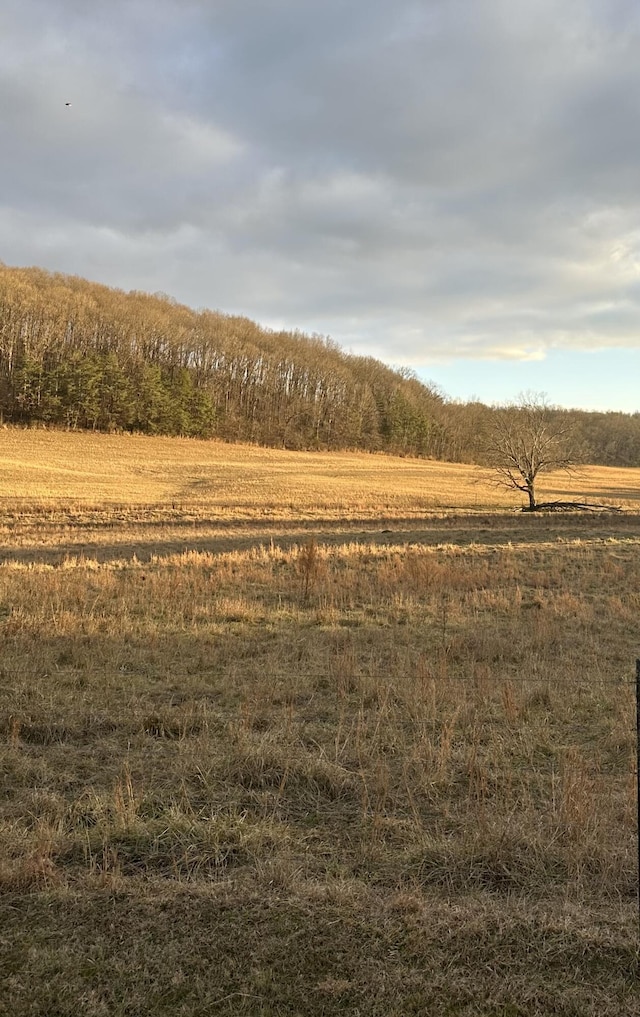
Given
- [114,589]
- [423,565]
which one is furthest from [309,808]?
[423,565]

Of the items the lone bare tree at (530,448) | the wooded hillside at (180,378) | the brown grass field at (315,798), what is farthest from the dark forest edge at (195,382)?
the brown grass field at (315,798)

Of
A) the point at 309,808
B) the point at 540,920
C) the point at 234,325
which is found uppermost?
the point at 234,325

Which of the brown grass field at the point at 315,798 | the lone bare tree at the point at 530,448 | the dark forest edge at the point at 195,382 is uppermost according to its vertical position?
the dark forest edge at the point at 195,382

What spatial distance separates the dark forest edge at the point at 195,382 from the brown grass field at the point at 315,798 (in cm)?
7077

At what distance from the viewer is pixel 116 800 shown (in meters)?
4.63

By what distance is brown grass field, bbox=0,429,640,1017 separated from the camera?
297 cm

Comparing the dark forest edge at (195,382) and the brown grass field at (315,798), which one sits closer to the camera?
the brown grass field at (315,798)

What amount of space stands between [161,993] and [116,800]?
1.95 meters

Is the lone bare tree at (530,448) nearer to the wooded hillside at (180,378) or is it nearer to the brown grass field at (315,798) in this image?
the brown grass field at (315,798)

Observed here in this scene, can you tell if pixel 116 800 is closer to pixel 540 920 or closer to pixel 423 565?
pixel 540 920

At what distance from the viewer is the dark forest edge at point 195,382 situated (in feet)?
262

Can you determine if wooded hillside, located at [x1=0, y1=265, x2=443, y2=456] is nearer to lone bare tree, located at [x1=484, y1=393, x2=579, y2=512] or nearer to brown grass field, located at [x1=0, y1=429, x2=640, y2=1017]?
lone bare tree, located at [x1=484, y1=393, x2=579, y2=512]

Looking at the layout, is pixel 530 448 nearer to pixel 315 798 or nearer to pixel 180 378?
pixel 315 798

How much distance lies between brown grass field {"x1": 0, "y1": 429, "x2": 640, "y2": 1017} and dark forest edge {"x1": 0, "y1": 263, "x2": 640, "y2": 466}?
232ft
